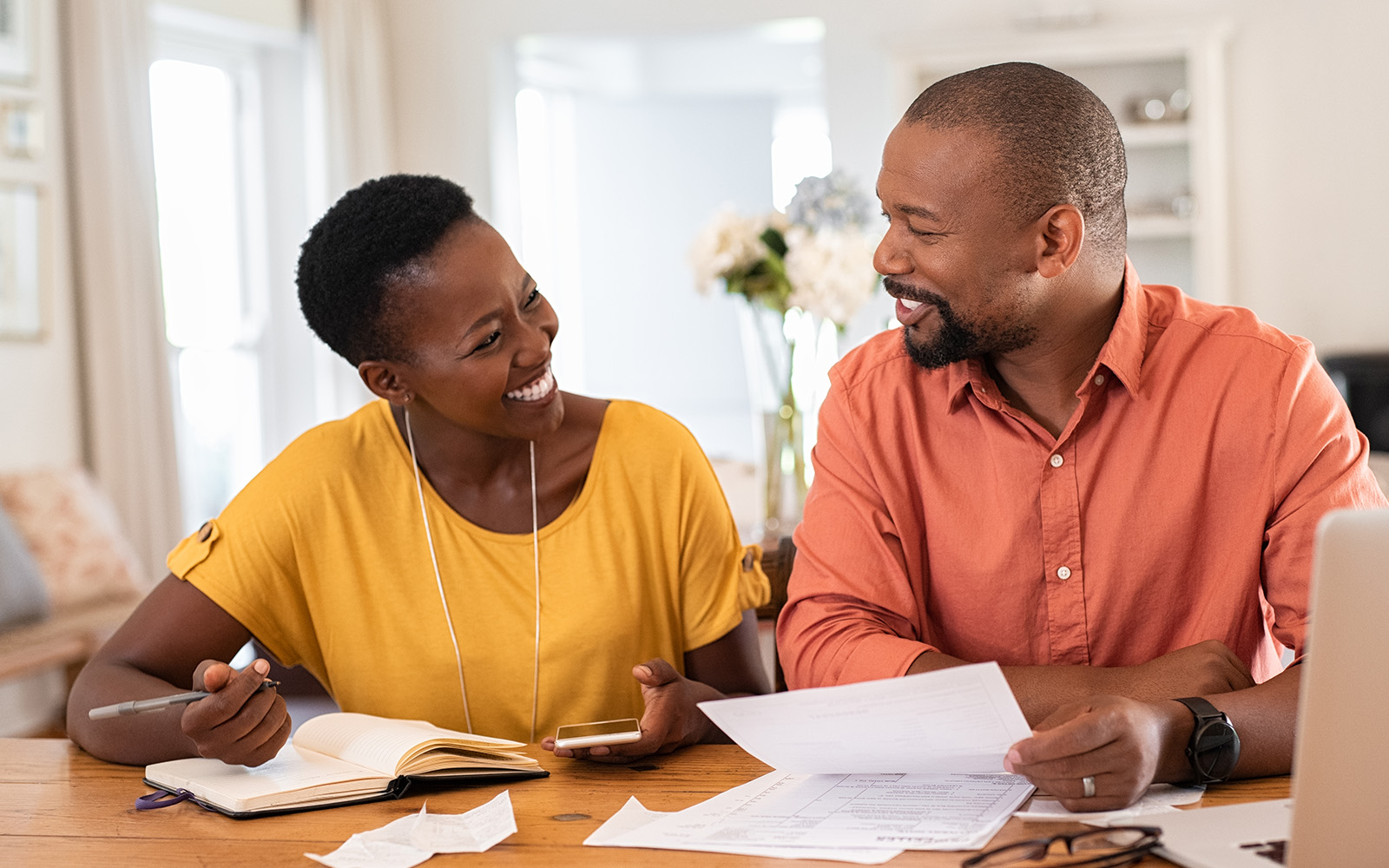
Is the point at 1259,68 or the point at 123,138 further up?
the point at 1259,68

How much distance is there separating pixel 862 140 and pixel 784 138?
1450 mm

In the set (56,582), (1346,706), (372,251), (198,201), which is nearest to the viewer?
(1346,706)

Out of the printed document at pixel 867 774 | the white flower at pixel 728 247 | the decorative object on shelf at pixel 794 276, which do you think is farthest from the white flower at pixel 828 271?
the printed document at pixel 867 774

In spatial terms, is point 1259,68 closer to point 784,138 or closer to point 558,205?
point 784,138

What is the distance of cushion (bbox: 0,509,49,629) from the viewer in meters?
3.31

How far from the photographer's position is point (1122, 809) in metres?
1.01

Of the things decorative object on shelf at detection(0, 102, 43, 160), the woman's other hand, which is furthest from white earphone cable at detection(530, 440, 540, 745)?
decorative object on shelf at detection(0, 102, 43, 160)

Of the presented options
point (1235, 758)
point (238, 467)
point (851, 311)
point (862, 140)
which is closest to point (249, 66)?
point (238, 467)

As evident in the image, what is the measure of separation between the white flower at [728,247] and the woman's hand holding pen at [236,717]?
5.29 ft

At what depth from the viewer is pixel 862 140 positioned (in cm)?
554

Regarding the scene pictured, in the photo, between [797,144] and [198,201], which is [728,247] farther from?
[797,144]

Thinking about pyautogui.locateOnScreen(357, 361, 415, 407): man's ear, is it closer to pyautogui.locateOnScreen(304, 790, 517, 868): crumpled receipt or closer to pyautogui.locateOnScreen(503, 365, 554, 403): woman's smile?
pyautogui.locateOnScreen(503, 365, 554, 403): woman's smile

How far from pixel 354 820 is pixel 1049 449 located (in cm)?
80

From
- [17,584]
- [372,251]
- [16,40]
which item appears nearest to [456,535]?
[372,251]
